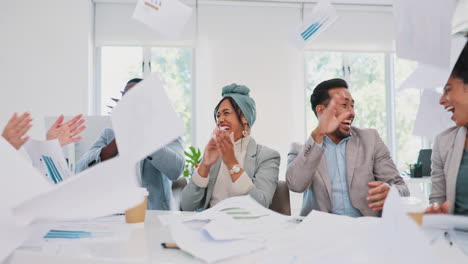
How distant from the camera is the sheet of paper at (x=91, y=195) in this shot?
62cm

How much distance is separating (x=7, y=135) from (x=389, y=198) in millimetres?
1097

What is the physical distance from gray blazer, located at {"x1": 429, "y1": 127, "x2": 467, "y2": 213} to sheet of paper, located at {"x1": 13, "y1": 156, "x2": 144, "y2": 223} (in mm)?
1095

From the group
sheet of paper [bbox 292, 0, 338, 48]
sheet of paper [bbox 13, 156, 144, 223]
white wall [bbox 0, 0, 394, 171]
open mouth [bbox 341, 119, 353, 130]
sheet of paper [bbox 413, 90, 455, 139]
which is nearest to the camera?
sheet of paper [bbox 13, 156, 144, 223]

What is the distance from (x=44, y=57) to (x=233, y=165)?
11.4 ft

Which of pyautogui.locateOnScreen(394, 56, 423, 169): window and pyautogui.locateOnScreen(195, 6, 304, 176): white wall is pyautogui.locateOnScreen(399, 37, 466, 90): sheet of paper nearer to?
pyautogui.locateOnScreen(195, 6, 304, 176): white wall

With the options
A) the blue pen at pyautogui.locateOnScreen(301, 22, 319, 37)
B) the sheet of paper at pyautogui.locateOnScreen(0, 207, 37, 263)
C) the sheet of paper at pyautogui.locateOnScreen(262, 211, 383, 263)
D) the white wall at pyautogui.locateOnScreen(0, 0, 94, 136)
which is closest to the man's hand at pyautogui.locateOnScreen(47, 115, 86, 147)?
the sheet of paper at pyautogui.locateOnScreen(0, 207, 37, 263)

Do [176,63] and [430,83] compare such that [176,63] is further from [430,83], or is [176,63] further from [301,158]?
[430,83]

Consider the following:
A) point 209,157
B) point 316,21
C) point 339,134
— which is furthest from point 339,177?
point 316,21

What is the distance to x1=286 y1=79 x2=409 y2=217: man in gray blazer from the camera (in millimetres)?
1617

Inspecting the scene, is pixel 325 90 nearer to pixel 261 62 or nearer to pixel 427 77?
pixel 427 77

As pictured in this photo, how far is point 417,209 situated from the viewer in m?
0.78

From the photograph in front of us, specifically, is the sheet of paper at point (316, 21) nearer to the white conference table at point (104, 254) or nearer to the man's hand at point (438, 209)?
the man's hand at point (438, 209)

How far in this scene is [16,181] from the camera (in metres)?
0.71

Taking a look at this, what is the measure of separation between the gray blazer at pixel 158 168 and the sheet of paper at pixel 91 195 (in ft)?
4.27
